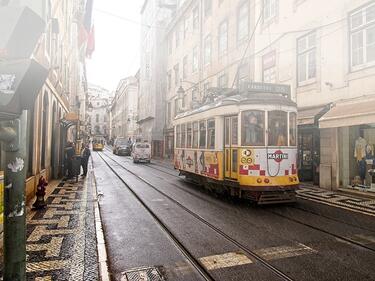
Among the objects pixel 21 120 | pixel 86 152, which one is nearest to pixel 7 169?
pixel 21 120

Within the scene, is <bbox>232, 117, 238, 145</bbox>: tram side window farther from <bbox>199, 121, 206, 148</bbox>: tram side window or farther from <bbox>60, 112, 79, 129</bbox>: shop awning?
<bbox>60, 112, 79, 129</bbox>: shop awning

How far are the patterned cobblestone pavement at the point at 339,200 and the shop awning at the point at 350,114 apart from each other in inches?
95.6

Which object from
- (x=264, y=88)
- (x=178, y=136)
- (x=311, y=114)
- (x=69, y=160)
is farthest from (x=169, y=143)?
(x=264, y=88)

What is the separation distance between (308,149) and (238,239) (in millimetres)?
10595

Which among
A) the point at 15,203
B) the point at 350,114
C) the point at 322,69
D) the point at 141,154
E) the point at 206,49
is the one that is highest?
the point at 206,49

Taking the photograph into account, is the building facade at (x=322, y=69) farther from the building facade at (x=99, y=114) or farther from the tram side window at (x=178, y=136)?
the building facade at (x=99, y=114)

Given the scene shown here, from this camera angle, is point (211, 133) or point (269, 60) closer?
point (211, 133)

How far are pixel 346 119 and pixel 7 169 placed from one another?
10.4 meters

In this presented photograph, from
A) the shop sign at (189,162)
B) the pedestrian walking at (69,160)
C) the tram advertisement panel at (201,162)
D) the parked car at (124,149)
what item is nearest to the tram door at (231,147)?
the tram advertisement panel at (201,162)

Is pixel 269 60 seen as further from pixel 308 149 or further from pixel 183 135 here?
pixel 183 135

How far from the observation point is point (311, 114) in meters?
13.3

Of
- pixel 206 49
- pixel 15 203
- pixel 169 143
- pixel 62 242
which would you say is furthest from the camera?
pixel 169 143

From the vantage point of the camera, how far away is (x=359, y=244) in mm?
5836

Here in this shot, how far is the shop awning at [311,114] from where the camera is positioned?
12.7 meters
